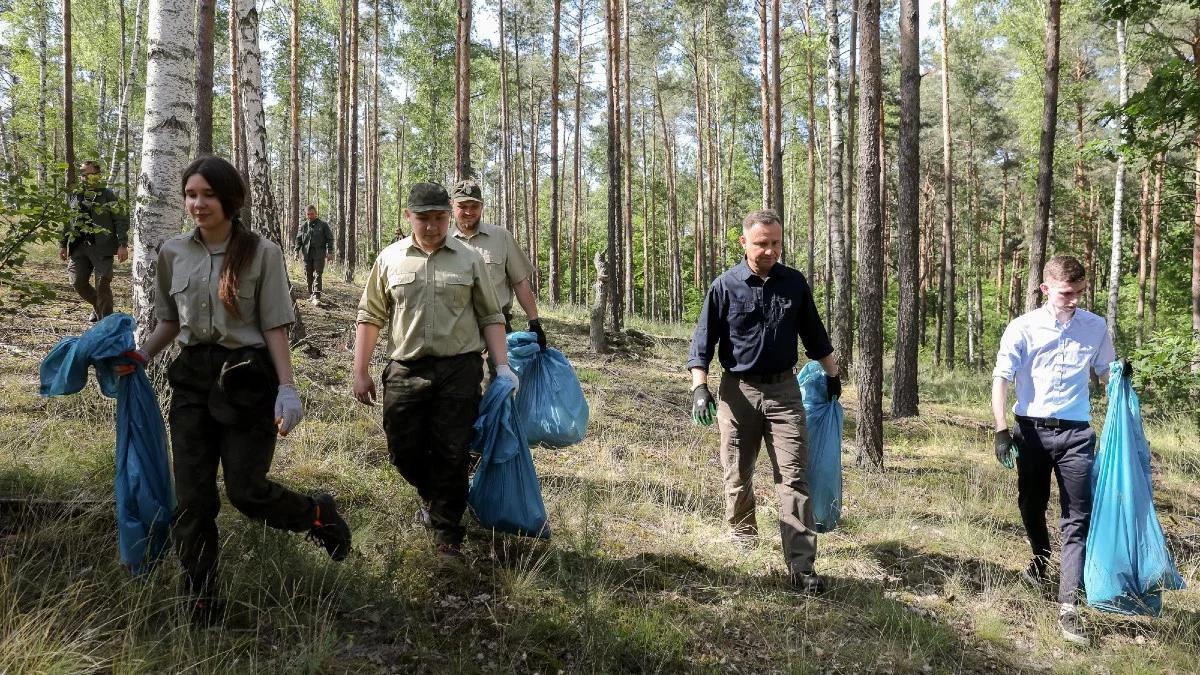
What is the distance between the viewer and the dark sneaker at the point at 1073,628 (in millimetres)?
3461

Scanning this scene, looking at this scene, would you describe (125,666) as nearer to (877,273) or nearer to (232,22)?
(877,273)

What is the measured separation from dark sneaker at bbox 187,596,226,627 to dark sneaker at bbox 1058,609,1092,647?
3.85m

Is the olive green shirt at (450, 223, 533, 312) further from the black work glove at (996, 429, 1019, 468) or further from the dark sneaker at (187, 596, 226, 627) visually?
the black work glove at (996, 429, 1019, 468)

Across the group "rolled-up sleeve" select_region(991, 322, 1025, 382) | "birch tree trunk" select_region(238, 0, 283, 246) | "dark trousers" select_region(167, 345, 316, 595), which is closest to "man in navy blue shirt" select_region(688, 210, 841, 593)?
"rolled-up sleeve" select_region(991, 322, 1025, 382)

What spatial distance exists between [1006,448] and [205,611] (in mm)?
3807

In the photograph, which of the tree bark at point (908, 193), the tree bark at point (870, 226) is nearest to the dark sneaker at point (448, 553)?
the tree bark at point (870, 226)

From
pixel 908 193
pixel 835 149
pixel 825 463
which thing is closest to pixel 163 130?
pixel 825 463

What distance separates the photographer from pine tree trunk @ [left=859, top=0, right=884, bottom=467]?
273 inches

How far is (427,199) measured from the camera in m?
3.34

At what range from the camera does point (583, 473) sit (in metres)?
5.45

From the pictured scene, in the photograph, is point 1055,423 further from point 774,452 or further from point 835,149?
point 835,149

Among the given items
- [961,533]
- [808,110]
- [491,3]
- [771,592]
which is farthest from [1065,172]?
[771,592]

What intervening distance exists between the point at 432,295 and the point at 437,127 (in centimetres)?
2395

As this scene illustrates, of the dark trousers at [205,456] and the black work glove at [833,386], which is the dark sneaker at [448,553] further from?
the black work glove at [833,386]
